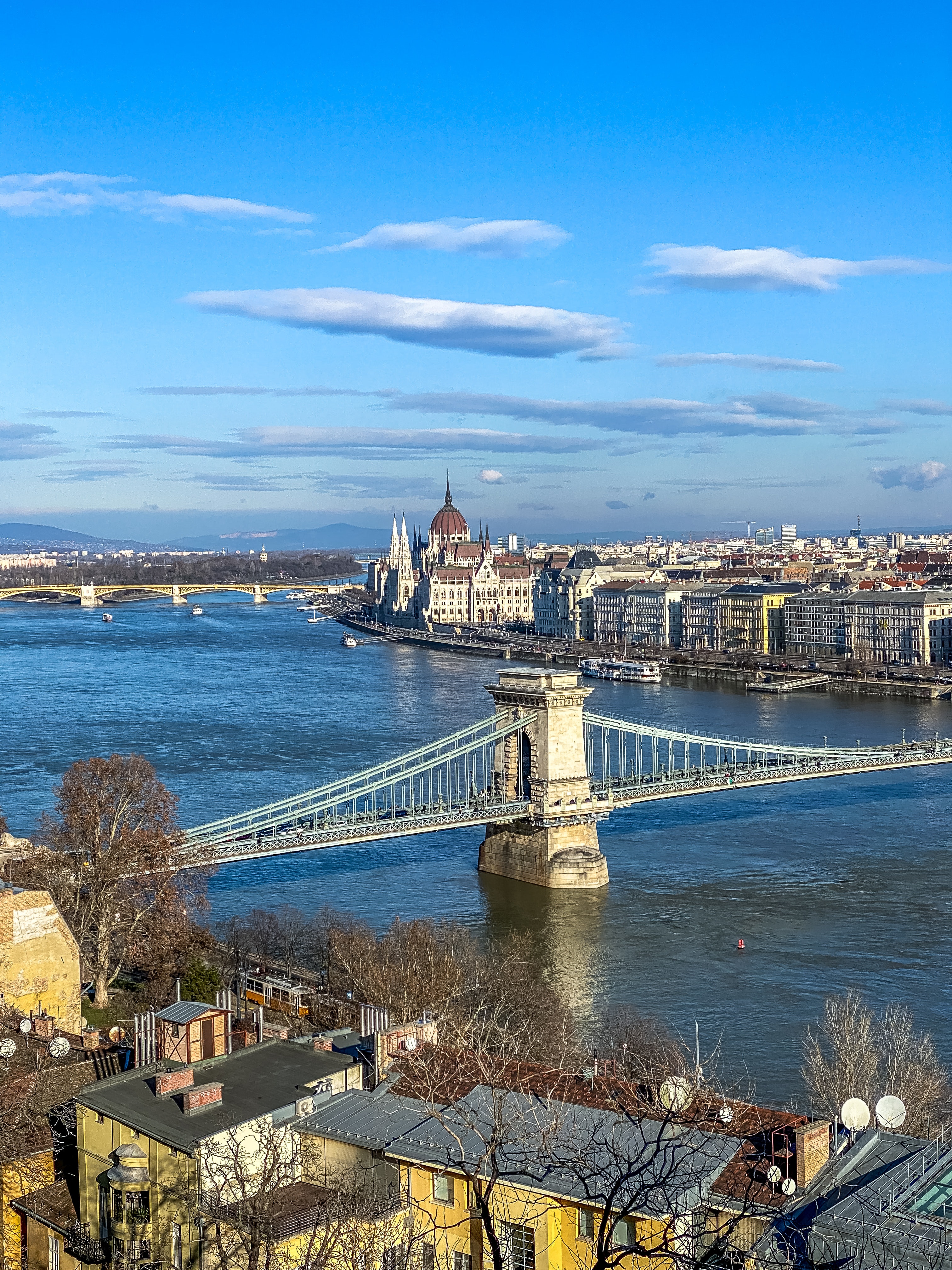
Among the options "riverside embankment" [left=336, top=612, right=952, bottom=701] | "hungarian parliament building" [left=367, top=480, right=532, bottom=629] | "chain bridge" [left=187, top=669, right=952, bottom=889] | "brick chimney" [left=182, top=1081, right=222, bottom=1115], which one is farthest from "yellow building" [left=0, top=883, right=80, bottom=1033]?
"hungarian parliament building" [left=367, top=480, right=532, bottom=629]

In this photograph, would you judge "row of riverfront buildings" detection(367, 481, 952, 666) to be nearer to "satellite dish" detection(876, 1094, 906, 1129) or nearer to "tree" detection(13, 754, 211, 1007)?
"tree" detection(13, 754, 211, 1007)

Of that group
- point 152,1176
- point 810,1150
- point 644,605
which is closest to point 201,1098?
point 152,1176

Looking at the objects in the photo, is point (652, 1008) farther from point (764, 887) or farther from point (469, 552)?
point (469, 552)

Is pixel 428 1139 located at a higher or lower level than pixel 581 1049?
higher

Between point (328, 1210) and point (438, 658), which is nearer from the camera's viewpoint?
point (328, 1210)

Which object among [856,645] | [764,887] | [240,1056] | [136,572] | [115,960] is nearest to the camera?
[240,1056]

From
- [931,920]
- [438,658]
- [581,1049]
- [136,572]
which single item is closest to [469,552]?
[438,658]
